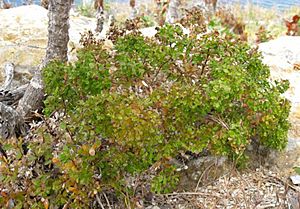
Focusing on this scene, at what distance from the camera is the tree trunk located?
104 inches

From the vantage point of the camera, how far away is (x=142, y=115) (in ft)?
6.84

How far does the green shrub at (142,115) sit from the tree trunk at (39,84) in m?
0.18

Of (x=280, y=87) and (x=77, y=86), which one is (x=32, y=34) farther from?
(x=280, y=87)

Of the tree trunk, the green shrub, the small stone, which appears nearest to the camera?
the green shrub

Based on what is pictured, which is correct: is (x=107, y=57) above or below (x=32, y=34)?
above

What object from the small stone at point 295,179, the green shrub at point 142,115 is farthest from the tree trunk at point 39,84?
the small stone at point 295,179

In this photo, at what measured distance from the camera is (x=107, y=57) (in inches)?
102

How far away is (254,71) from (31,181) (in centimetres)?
121

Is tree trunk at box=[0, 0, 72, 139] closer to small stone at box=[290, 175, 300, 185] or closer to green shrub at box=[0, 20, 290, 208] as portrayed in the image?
green shrub at box=[0, 20, 290, 208]

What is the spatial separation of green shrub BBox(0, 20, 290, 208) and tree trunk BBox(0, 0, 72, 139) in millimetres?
177

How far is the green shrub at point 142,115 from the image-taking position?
2.13 metres

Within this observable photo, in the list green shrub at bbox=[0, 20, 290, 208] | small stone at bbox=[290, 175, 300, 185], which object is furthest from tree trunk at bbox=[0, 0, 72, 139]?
small stone at bbox=[290, 175, 300, 185]

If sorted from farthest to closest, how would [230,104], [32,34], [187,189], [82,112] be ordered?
[32,34] → [187,189] → [230,104] → [82,112]

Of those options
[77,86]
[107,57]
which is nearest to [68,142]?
[77,86]
